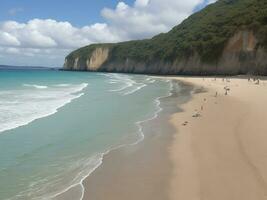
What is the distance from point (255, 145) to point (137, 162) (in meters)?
3.48

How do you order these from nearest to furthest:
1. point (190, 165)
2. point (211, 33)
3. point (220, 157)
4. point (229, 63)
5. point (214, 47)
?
point (190, 165) → point (220, 157) → point (229, 63) → point (214, 47) → point (211, 33)

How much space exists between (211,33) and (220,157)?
7049 cm

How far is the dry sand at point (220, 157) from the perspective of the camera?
24.4 ft

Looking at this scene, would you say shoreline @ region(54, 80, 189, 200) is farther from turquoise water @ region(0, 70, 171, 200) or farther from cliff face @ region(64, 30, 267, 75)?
cliff face @ region(64, 30, 267, 75)

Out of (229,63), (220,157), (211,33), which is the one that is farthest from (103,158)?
(211,33)

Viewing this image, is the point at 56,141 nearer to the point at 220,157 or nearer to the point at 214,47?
the point at 220,157

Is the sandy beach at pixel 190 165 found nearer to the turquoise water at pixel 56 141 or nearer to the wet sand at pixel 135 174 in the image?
the wet sand at pixel 135 174

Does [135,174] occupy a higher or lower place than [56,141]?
higher

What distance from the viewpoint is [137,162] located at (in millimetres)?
9953

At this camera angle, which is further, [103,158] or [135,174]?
[103,158]

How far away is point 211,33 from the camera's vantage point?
77375mm

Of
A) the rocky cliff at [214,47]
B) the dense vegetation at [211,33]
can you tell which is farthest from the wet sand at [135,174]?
the dense vegetation at [211,33]

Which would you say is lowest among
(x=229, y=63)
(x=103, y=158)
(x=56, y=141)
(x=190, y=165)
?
(x=56, y=141)

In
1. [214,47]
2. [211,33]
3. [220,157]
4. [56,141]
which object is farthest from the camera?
[211,33]
